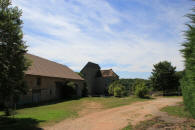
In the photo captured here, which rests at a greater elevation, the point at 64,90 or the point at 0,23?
the point at 0,23

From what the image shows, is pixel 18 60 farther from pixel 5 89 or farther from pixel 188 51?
pixel 188 51

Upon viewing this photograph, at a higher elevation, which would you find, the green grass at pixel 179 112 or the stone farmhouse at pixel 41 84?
the stone farmhouse at pixel 41 84

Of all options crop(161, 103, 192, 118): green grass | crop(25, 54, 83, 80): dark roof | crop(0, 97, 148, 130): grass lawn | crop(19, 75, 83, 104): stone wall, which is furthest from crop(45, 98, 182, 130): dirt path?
crop(25, 54, 83, 80): dark roof

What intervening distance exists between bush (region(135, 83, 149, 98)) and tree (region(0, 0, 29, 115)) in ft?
77.0

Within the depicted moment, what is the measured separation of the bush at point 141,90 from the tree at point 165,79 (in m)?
7.20

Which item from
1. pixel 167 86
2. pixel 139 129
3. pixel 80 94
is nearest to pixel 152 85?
pixel 167 86

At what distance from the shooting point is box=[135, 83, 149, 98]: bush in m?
30.3

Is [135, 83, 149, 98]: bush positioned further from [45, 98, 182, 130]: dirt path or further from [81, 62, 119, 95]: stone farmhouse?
[81, 62, 119, 95]: stone farmhouse

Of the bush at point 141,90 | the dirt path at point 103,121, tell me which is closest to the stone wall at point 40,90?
the dirt path at point 103,121

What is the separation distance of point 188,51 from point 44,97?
2302 cm

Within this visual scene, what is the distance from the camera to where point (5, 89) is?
32.0ft

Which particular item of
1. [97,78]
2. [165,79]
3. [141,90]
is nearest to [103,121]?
[141,90]

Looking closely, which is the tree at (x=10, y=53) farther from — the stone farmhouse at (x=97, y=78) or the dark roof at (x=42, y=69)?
the stone farmhouse at (x=97, y=78)

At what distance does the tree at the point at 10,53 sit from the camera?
9.77m
